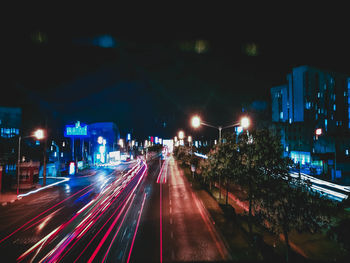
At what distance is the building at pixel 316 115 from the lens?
56.7 meters

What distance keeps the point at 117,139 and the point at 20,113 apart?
42.4 metres

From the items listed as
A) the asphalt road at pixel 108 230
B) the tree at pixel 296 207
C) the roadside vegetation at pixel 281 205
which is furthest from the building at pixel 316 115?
the tree at pixel 296 207

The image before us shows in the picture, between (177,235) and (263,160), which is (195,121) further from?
(177,235)

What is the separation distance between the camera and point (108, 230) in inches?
592

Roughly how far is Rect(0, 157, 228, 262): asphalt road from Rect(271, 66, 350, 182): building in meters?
49.6

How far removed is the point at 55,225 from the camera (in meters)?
16.2

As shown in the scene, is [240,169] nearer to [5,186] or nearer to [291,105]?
[5,186]

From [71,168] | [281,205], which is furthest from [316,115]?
[71,168]

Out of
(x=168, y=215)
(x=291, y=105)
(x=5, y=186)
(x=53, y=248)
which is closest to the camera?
(x=53, y=248)

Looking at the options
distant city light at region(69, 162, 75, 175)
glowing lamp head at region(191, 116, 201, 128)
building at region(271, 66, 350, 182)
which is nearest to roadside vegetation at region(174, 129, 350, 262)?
glowing lamp head at region(191, 116, 201, 128)

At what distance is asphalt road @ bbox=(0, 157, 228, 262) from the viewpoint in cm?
1175

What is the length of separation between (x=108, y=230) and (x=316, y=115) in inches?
2683

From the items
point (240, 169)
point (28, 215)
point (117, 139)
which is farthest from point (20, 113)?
point (240, 169)

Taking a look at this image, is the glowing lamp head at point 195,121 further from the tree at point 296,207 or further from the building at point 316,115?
the building at point 316,115
